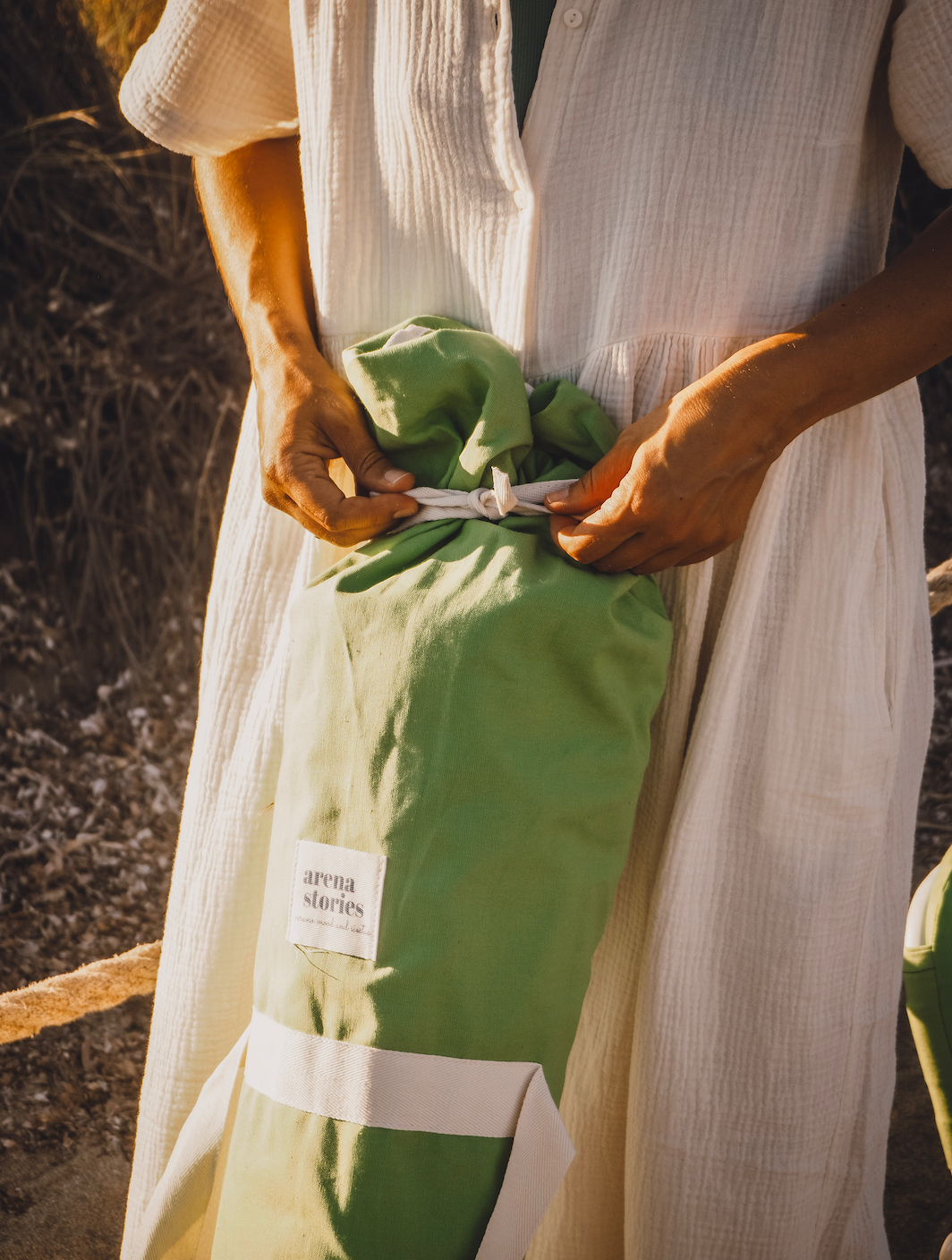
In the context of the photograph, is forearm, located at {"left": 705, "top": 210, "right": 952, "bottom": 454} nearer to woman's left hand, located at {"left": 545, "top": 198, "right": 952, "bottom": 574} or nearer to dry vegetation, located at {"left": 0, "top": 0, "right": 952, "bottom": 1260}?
woman's left hand, located at {"left": 545, "top": 198, "right": 952, "bottom": 574}

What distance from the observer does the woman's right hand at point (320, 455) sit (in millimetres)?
776

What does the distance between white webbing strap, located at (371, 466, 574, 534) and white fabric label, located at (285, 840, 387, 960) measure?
0.26 meters

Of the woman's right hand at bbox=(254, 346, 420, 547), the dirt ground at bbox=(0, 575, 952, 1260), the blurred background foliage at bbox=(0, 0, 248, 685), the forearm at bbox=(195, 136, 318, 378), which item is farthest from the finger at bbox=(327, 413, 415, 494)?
the blurred background foliage at bbox=(0, 0, 248, 685)

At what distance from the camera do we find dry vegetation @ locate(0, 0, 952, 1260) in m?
2.90

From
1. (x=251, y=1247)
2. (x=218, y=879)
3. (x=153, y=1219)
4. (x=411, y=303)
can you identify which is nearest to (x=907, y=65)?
(x=411, y=303)

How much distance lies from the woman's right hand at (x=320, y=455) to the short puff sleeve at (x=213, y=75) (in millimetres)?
277

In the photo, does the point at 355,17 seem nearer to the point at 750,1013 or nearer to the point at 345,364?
the point at 345,364

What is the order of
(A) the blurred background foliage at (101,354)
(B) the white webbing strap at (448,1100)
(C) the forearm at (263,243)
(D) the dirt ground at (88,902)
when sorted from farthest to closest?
(A) the blurred background foliage at (101,354), (D) the dirt ground at (88,902), (C) the forearm at (263,243), (B) the white webbing strap at (448,1100)

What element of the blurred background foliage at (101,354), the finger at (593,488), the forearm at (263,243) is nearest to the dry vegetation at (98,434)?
the blurred background foliage at (101,354)

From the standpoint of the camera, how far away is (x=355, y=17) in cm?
85

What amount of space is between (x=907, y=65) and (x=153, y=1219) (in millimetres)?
1113

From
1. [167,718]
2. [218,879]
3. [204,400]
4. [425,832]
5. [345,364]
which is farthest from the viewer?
[204,400]

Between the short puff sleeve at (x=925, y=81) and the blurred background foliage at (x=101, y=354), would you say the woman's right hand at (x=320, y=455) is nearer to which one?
the short puff sleeve at (x=925, y=81)

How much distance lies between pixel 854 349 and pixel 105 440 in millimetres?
2892
